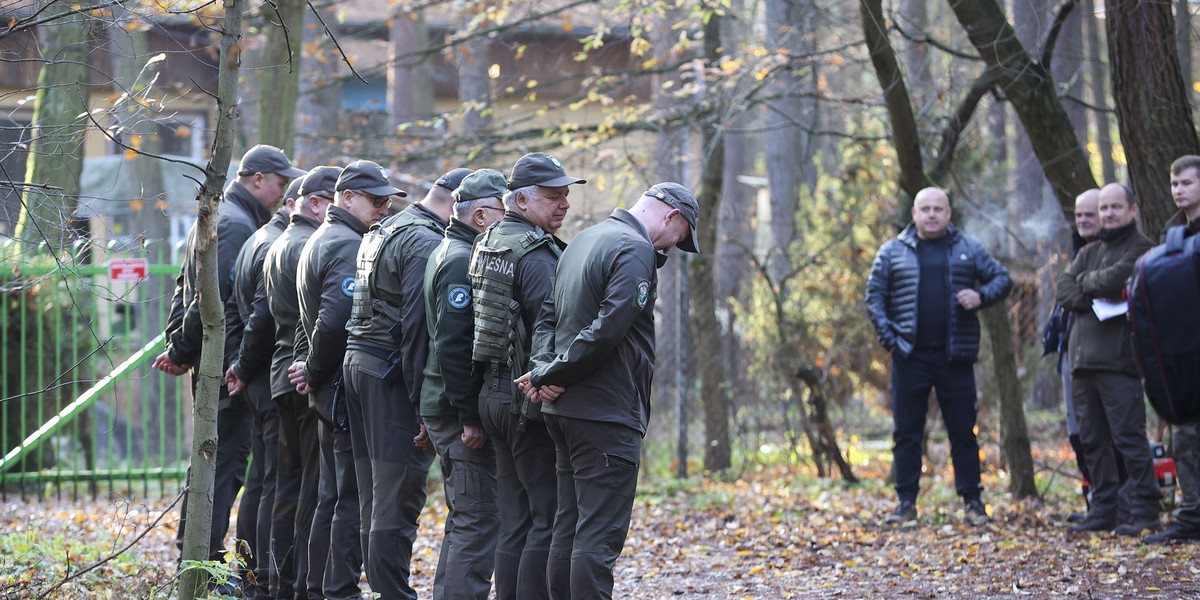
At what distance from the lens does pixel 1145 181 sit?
6.96 metres

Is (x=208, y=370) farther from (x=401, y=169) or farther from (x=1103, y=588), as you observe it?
(x=401, y=169)

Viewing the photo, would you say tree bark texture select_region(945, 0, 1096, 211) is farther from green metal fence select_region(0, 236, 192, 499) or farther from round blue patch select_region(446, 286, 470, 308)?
green metal fence select_region(0, 236, 192, 499)

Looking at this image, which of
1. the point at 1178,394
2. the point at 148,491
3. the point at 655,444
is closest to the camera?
the point at 1178,394

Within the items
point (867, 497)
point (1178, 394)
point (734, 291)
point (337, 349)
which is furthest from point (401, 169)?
point (1178, 394)

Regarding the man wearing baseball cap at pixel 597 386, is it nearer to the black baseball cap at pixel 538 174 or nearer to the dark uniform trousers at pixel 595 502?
the dark uniform trousers at pixel 595 502

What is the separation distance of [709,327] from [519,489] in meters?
5.96

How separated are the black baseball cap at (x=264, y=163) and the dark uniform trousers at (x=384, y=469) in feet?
6.20

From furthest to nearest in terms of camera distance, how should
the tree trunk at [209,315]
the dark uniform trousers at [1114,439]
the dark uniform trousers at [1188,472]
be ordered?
Result: the dark uniform trousers at [1114,439]
the dark uniform trousers at [1188,472]
the tree trunk at [209,315]

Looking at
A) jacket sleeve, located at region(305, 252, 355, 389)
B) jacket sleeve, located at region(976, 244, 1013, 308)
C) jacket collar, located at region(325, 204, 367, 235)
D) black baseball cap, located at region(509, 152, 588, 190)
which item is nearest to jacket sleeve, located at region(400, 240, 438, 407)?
jacket sleeve, located at region(305, 252, 355, 389)

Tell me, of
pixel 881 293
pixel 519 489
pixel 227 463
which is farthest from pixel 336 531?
pixel 881 293

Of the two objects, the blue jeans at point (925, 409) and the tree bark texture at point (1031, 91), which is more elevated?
the tree bark texture at point (1031, 91)

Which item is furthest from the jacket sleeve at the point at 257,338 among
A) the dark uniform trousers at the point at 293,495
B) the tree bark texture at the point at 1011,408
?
the tree bark texture at the point at 1011,408

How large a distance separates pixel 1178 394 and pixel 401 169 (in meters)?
10.1

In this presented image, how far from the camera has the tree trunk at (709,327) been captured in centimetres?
1057
